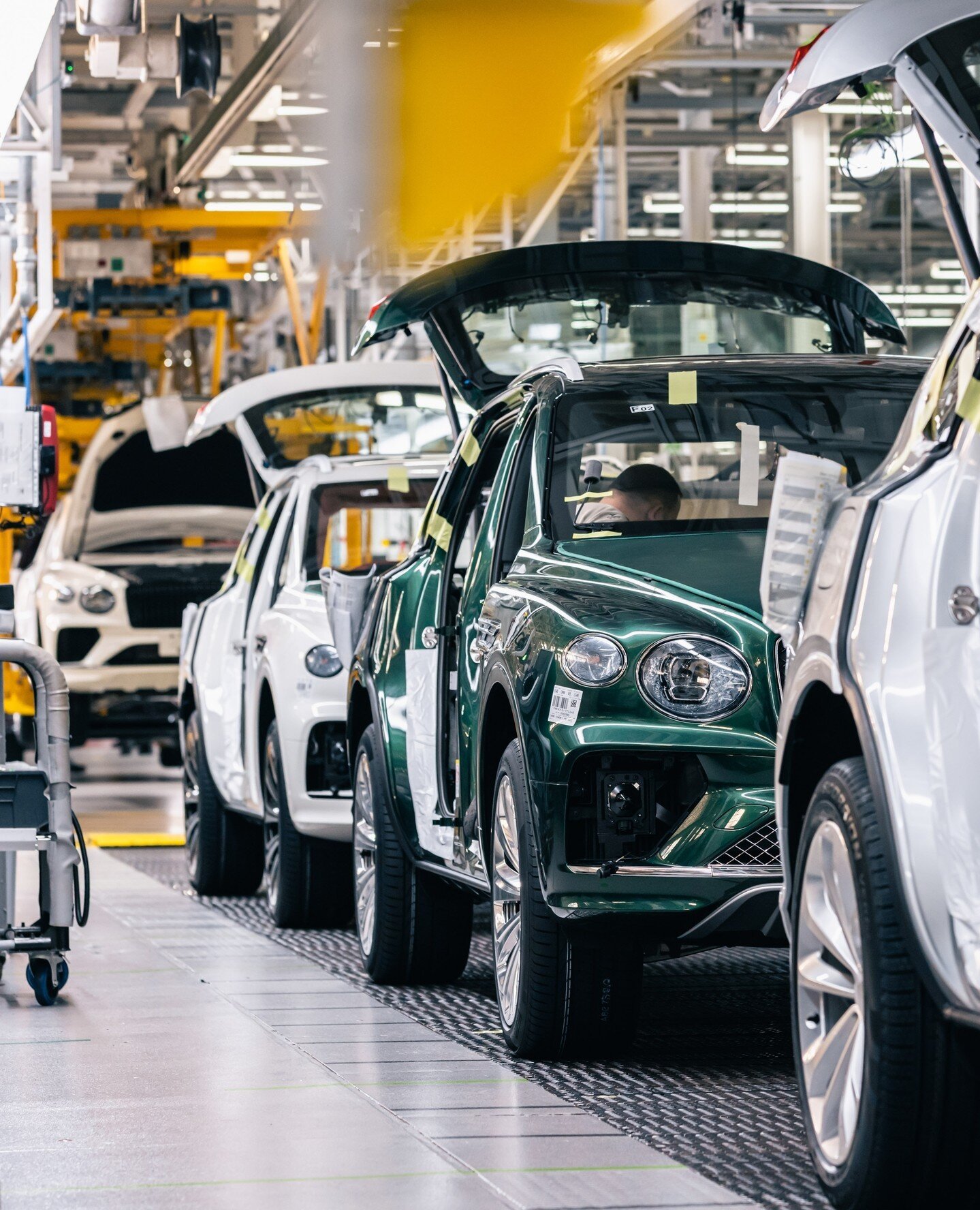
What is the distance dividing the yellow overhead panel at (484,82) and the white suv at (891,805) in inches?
388

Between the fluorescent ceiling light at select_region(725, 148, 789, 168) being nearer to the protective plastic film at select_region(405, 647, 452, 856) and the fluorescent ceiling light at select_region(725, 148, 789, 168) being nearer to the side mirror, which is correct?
the side mirror

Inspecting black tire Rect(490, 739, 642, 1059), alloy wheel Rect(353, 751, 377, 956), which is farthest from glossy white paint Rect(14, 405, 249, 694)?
black tire Rect(490, 739, 642, 1059)

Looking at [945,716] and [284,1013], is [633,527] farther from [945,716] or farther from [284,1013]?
[945,716]

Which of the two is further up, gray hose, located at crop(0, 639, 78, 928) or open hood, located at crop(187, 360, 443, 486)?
open hood, located at crop(187, 360, 443, 486)

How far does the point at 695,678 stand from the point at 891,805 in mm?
1688

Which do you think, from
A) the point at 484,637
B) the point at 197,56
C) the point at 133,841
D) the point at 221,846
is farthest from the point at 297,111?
the point at 484,637

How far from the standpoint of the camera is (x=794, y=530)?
425 centimetres

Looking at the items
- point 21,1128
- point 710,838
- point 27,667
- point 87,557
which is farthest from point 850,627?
point 87,557

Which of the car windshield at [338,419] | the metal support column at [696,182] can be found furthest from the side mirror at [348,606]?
the metal support column at [696,182]

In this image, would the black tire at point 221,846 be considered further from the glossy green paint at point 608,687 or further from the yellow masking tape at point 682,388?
the yellow masking tape at point 682,388

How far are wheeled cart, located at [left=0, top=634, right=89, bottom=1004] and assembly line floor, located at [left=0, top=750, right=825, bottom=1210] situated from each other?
0.53ft

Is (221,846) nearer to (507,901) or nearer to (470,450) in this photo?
(470,450)

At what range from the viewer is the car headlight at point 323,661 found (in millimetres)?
8672

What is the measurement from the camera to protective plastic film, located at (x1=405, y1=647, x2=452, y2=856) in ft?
21.9
